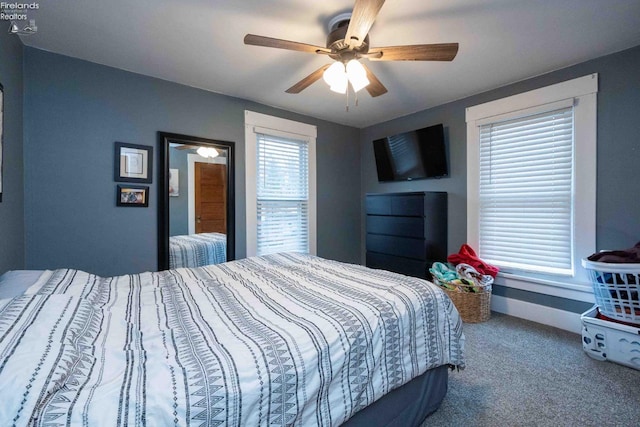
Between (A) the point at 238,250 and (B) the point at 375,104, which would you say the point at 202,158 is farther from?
(B) the point at 375,104

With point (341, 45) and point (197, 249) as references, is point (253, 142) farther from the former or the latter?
point (341, 45)

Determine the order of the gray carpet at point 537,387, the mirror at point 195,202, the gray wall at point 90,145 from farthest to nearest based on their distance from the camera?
the mirror at point 195,202
the gray wall at point 90,145
the gray carpet at point 537,387

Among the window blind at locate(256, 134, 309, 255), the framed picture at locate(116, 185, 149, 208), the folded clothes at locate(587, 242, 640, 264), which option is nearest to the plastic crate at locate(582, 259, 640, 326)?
the folded clothes at locate(587, 242, 640, 264)

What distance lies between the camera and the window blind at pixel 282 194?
329 centimetres

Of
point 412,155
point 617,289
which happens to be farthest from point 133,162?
point 617,289

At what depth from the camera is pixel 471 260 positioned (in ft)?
9.63

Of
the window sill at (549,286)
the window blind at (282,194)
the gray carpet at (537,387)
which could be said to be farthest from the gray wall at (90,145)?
the window sill at (549,286)

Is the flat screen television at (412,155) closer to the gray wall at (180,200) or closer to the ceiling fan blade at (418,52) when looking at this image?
the ceiling fan blade at (418,52)

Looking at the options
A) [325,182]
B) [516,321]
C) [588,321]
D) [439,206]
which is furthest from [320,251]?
[588,321]

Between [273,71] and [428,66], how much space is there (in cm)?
134

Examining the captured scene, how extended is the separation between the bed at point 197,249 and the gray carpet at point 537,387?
2271mm

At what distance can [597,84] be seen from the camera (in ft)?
7.56

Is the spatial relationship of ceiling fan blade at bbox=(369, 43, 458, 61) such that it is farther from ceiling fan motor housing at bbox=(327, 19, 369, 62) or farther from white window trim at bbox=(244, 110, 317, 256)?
white window trim at bbox=(244, 110, 317, 256)

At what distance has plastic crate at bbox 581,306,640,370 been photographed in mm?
1877
